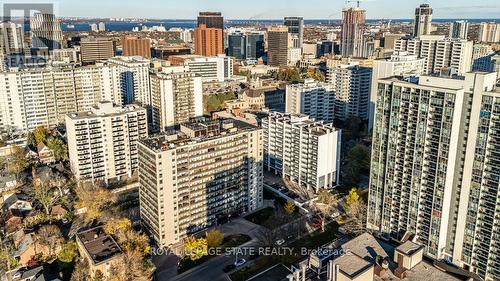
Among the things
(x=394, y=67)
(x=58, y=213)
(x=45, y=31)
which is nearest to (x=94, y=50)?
(x=45, y=31)

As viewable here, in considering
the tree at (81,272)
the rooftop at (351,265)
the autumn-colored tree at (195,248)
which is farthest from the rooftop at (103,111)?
the rooftop at (351,265)

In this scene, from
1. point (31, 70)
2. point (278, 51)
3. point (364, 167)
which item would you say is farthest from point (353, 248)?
point (278, 51)

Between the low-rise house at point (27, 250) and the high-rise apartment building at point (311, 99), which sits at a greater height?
the high-rise apartment building at point (311, 99)

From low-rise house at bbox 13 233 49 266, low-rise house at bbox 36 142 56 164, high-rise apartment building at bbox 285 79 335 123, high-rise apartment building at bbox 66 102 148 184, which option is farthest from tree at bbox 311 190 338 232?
low-rise house at bbox 36 142 56 164

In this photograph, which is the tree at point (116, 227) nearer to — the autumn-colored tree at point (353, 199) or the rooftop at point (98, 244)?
the rooftop at point (98, 244)

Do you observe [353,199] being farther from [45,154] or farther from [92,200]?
[45,154]

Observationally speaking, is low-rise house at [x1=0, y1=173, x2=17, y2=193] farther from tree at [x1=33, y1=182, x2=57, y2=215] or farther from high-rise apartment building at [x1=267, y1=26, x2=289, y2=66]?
high-rise apartment building at [x1=267, y1=26, x2=289, y2=66]

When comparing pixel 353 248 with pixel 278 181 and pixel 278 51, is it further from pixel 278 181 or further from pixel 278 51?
pixel 278 51
